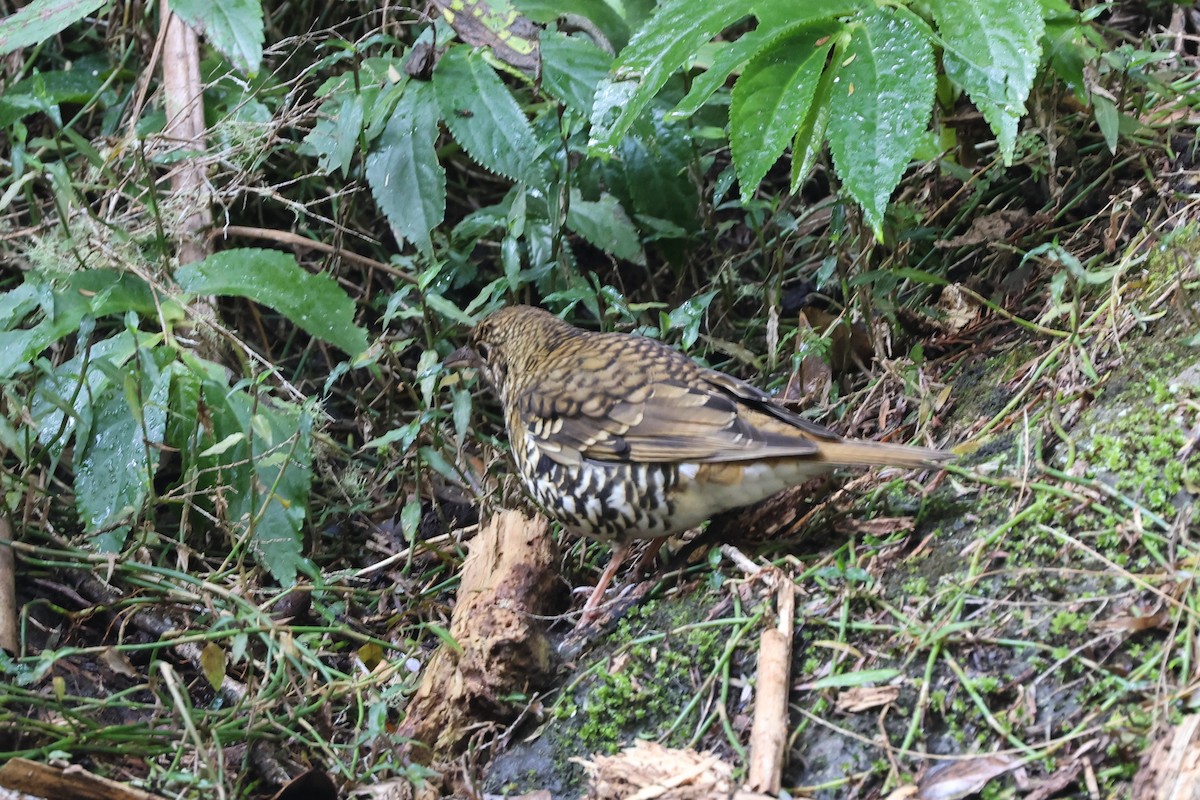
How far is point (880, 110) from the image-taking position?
121 inches

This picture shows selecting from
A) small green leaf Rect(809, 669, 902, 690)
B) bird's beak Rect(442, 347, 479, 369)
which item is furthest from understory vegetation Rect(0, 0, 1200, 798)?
bird's beak Rect(442, 347, 479, 369)

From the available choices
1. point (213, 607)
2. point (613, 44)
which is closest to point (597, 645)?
point (213, 607)

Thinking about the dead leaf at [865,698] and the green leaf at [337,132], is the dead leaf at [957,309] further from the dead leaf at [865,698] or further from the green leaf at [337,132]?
the green leaf at [337,132]

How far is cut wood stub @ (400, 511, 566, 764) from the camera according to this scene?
10.2ft

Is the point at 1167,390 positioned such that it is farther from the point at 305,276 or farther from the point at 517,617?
the point at 305,276

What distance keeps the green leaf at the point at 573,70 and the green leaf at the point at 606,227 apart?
424mm

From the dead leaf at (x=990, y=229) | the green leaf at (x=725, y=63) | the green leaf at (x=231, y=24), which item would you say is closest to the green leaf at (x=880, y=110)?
the green leaf at (x=725, y=63)

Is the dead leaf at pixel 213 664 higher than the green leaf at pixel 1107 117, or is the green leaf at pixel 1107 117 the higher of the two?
the green leaf at pixel 1107 117

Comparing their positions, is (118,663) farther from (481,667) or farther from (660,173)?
(660,173)

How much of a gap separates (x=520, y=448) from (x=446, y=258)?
3.83 ft

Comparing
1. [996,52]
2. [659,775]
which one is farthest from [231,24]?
[659,775]

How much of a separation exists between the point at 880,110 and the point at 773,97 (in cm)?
33

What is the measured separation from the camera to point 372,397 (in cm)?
478

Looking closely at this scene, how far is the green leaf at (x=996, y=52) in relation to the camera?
10.0 ft
